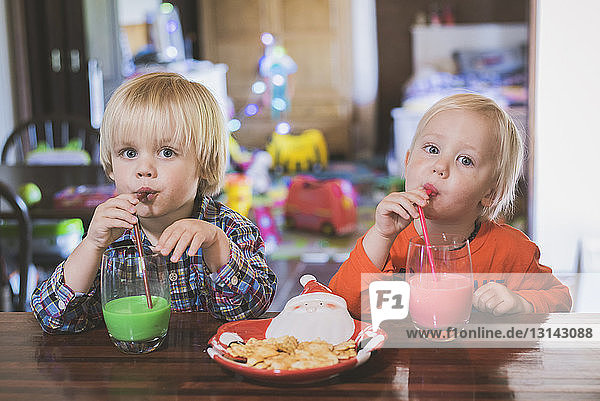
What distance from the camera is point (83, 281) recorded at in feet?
3.25

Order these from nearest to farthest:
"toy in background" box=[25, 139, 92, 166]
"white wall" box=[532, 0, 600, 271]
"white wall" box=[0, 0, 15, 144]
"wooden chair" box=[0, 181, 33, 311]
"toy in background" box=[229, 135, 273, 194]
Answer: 1. "wooden chair" box=[0, 181, 33, 311]
2. "white wall" box=[532, 0, 600, 271]
3. "toy in background" box=[25, 139, 92, 166]
4. "white wall" box=[0, 0, 15, 144]
5. "toy in background" box=[229, 135, 273, 194]

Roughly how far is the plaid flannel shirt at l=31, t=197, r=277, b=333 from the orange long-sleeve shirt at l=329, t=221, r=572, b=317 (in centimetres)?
13

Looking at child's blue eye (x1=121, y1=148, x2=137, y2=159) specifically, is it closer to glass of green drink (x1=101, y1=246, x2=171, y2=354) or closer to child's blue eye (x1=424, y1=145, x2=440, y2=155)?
glass of green drink (x1=101, y1=246, x2=171, y2=354)

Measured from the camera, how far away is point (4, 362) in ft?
2.78

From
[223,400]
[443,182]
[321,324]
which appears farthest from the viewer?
[443,182]

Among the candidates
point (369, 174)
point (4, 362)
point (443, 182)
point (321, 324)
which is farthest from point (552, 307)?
point (369, 174)

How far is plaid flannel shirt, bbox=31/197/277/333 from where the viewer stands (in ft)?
3.14

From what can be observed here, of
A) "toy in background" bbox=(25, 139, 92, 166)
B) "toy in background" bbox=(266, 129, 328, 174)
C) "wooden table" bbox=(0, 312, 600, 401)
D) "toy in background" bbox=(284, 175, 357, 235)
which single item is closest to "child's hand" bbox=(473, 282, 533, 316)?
"wooden table" bbox=(0, 312, 600, 401)

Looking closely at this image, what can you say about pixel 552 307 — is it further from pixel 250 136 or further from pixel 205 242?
pixel 250 136

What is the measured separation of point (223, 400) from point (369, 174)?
525 centimetres

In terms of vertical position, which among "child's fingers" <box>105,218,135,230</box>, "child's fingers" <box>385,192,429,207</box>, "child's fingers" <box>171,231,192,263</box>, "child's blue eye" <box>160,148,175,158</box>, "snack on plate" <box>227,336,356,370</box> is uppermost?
"child's blue eye" <box>160,148,175,158</box>

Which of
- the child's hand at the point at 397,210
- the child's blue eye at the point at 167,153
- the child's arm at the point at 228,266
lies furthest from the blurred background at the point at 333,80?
the child's hand at the point at 397,210

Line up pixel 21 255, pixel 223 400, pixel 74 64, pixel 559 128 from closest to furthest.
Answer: pixel 223 400
pixel 21 255
pixel 559 128
pixel 74 64

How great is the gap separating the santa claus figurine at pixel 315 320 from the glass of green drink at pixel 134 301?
0.46ft
